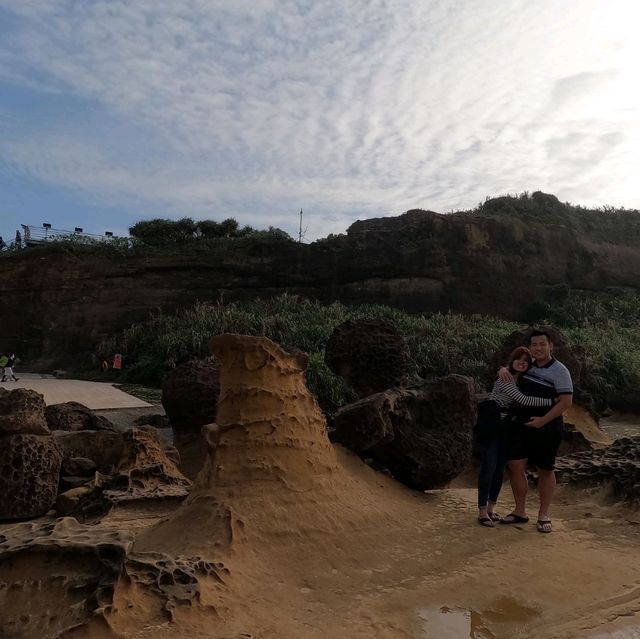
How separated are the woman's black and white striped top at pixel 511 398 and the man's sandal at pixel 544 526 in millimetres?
703

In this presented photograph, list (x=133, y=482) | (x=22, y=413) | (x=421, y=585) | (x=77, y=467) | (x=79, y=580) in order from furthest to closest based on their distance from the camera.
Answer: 1. (x=77, y=467)
2. (x=22, y=413)
3. (x=133, y=482)
4. (x=421, y=585)
5. (x=79, y=580)

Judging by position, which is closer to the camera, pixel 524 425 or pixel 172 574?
pixel 172 574

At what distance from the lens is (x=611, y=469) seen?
180 inches

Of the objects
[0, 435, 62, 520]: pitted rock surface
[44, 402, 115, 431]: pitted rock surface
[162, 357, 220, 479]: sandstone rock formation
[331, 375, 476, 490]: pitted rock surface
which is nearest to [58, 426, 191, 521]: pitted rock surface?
[0, 435, 62, 520]: pitted rock surface

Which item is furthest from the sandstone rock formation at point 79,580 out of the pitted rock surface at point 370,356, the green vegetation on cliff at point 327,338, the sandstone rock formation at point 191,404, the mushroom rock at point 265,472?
the green vegetation on cliff at point 327,338

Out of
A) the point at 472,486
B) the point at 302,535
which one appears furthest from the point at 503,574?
the point at 472,486

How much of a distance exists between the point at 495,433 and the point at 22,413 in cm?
382

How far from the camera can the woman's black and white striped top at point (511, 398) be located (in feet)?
12.3

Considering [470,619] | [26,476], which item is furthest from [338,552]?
[26,476]

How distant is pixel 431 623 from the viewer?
2445 millimetres

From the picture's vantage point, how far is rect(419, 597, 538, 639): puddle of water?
236 centimetres

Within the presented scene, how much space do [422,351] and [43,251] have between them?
11.9m

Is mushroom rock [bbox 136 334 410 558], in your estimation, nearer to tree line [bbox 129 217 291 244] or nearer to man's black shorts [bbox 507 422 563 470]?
man's black shorts [bbox 507 422 563 470]

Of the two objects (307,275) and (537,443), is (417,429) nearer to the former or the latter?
(537,443)
